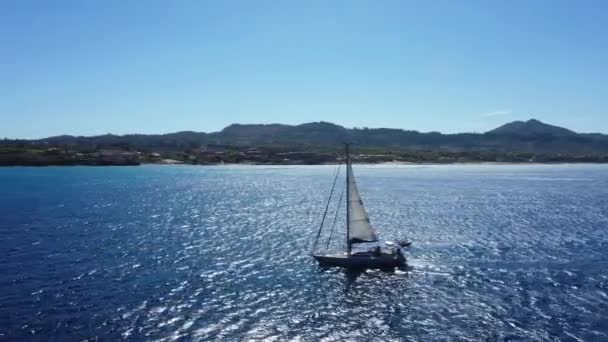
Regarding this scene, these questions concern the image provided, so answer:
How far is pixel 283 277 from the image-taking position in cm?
5641

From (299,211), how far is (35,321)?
71802 millimetres

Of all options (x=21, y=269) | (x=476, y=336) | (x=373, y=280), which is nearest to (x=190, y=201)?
(x=21, y=269)

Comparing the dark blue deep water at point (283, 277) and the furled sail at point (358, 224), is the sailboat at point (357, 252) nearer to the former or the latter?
the furled sail at point (358, 224)

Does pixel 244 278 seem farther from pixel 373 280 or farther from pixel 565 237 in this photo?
pixel 565 237

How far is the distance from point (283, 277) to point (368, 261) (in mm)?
11314

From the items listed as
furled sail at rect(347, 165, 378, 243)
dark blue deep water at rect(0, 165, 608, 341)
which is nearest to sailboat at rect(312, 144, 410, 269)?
furled sail at rect(347, 165, 378, 243)

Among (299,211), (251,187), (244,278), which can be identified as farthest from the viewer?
(251,187)

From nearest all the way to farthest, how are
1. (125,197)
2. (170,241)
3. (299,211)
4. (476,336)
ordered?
(476,336) < (170,241) < (299,211) < (125,197)

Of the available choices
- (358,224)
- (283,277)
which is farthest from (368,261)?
(283,277)

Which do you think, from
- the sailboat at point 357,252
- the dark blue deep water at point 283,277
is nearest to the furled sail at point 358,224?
the sailboat at point 357,252

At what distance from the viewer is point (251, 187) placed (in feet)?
557

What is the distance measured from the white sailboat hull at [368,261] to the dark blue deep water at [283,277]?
1.88m

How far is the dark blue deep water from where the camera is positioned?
41.7m

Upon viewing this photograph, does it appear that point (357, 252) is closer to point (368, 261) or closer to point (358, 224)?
point (368, 261)
